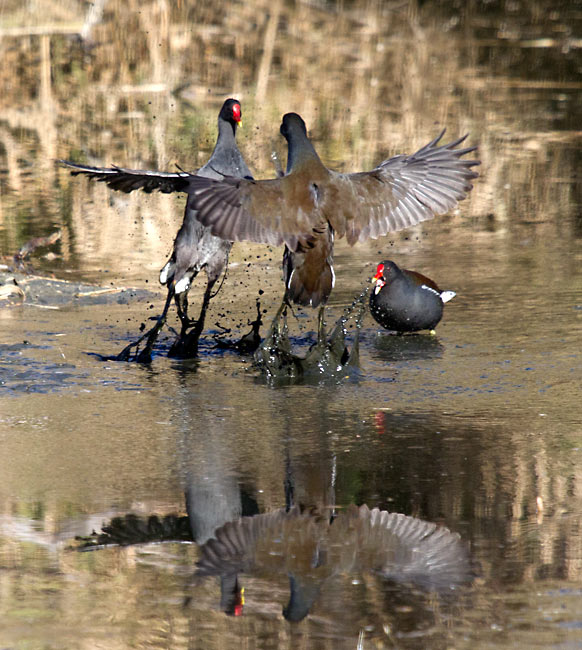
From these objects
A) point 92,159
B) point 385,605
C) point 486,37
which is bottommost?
point 385,605

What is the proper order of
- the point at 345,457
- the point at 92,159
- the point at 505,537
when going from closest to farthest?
the point at 505,537 < the point at 345,457 < the point at 92,159

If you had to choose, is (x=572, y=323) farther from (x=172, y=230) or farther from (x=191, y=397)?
(x=172, y=230)

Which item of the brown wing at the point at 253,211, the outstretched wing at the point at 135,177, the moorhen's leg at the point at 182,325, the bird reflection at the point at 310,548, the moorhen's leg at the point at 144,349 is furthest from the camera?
the moorhen's leg at the point at 182,325

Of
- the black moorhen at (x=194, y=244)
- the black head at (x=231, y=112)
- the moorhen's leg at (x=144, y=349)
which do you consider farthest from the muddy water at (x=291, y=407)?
the black head at (x=231, y=112)

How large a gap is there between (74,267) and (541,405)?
4.49m

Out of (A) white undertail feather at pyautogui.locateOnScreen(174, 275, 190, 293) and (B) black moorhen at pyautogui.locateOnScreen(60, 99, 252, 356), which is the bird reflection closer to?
(B) black moorhen at pyautogui.locateOnScreen(60, 99, 252, 356)

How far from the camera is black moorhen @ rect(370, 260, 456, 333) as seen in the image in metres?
7.60

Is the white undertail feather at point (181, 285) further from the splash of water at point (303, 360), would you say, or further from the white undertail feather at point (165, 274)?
the splash of water at point (303, 360)

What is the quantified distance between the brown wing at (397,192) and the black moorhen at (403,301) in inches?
21.9

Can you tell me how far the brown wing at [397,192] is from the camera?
693 cm

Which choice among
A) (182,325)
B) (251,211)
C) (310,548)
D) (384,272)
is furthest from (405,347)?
(310,548)

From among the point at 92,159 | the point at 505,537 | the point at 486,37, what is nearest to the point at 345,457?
the point at 505,537

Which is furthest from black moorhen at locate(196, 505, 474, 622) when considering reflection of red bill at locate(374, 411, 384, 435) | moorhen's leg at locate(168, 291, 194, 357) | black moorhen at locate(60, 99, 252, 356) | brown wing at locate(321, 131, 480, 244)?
black moorhen at locate(60, 99, 252, 356)

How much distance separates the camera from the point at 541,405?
6.16 metres
